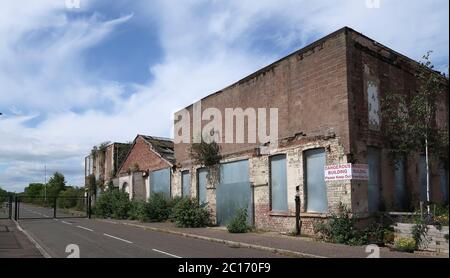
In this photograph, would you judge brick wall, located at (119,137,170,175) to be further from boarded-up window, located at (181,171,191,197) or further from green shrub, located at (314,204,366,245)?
green shrub, located at (314,204,366,245)

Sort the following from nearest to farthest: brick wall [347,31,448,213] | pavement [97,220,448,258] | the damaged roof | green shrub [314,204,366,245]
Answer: pavement [97,220,448,258] < green shrub [314,204,366,245] < brick wall [347,31,448,213] < the damaged roof

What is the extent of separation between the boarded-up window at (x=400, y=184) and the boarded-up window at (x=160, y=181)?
1685 cm

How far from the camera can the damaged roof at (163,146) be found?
112 ft

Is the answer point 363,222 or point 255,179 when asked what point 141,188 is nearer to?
point 255,179

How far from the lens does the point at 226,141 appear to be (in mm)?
25594

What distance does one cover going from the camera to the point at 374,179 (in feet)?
61.2

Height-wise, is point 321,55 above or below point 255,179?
above

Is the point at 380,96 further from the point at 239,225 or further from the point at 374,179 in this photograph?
the point at 239,225

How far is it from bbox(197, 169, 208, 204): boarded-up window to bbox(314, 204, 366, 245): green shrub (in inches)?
434

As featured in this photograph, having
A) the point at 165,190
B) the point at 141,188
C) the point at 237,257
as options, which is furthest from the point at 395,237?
the point at 141,188

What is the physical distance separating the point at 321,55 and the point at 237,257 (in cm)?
937

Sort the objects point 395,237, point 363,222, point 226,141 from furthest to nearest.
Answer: point 226,141 < point 363,222 < point 395,237

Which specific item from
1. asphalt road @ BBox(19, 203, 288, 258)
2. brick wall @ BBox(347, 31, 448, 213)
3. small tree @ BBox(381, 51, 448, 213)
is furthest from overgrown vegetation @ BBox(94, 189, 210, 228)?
small tree @ BBox(381, 51, 448, 213)

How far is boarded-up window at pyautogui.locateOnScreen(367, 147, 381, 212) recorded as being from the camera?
60.3 feet
